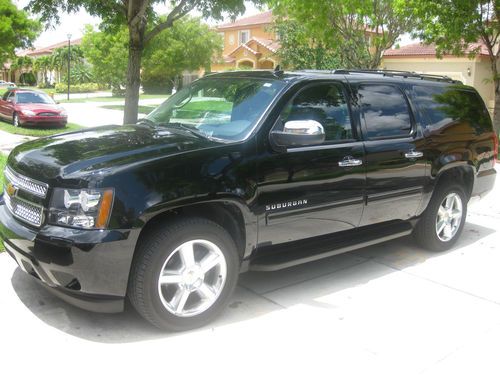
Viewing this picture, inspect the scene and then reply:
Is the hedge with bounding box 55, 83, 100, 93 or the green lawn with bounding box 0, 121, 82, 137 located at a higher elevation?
the hedge with bounding box 55, 83, 100, 93

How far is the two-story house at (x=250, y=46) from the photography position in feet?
135

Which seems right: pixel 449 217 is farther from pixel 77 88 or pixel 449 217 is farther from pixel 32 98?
pixel 77 88

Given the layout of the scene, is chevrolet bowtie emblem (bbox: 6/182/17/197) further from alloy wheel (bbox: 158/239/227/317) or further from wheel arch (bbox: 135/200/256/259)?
alloy wheel (bbox: 158/239/227/317)

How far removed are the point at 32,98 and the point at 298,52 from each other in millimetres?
14977

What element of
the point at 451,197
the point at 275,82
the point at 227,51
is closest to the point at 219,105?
the point at 275,82

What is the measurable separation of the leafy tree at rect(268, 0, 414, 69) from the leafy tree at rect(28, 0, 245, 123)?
578 cm

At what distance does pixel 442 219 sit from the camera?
5707 mm

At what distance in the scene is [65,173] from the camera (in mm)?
3363

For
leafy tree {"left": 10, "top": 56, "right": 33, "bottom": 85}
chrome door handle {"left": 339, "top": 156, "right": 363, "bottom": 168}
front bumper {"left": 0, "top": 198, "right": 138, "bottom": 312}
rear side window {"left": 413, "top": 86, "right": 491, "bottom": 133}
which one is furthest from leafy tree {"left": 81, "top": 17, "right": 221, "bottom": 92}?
leafy tree {"left": 10, "top": 56, "right": 33, "bottom": 85}

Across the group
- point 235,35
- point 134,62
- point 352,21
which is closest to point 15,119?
point 134,62

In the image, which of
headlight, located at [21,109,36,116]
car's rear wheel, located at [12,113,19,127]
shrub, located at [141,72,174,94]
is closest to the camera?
headlight, located at [21,109,36,116]

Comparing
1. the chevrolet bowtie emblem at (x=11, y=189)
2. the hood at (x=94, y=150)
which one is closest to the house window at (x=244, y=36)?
the hood at (x=94, y=150)

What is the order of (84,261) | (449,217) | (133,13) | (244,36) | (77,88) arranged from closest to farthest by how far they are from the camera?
(84,261) → (449,217) → (133,13) → (244,36) → (77,88)

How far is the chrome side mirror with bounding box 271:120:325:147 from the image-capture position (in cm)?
384
